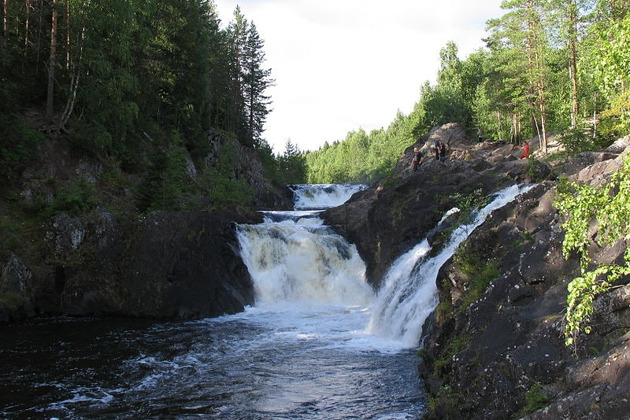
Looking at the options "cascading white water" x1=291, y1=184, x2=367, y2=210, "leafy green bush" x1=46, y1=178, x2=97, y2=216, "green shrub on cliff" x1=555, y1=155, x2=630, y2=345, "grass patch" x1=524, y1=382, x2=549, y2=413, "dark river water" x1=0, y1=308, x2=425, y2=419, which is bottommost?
"dark river water" x1=0, y1=308, x2=425, y2=419

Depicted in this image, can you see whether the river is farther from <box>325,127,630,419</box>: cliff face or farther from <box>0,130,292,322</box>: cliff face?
<box>325,127,630,419</box>: cliff face

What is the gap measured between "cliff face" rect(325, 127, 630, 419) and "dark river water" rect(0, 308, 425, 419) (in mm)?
1524

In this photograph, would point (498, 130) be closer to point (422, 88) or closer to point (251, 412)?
point (422, 88)

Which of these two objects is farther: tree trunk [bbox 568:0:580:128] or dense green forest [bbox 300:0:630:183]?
tree trunk [bbox 568:0:580:128]

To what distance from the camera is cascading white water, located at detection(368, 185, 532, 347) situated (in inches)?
543

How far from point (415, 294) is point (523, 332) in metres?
6.95

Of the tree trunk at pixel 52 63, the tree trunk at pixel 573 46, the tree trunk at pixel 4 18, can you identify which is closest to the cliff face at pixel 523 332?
the tree trunk at pixel 573 46

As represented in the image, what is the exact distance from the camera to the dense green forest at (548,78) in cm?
503

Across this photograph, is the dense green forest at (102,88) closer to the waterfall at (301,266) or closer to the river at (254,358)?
the waterfall at (301,266)

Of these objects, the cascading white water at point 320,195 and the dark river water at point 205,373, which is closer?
the dark river water at point 205,373

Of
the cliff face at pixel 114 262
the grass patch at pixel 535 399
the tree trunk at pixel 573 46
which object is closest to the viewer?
the grass patch at pixel 535 399

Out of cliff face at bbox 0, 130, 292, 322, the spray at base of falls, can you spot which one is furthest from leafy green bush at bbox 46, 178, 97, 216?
Result: the spray at base of falls

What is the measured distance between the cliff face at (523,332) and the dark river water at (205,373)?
60.0 inches

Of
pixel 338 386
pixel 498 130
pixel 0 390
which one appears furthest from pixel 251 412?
pixel 498 130
